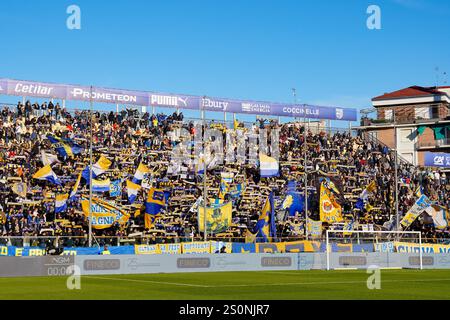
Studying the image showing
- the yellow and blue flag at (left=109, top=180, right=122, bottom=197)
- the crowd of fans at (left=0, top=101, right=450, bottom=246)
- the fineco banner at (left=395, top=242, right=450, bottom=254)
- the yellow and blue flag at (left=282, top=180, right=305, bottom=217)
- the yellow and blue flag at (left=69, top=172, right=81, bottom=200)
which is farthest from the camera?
the yellow and blue flag at (left=282, top=180, right=305, bottom=217)


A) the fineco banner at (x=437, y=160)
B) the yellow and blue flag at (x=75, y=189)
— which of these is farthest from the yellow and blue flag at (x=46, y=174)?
the fineco banner at (x=437, y=160)

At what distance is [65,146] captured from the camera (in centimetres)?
→ 5369

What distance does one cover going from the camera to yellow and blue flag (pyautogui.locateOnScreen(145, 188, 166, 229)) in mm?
52625

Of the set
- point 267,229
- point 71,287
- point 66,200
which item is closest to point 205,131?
point 267,229

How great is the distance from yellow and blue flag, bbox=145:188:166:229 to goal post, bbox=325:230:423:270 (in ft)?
38.7

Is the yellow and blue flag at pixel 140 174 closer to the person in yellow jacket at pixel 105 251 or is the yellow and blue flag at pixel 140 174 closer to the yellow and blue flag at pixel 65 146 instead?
the yellow and blue flag at pixel 65 146

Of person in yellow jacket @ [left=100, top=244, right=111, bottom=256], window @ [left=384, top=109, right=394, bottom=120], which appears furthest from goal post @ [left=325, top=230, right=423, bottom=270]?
window @ [left=384, top=109, right=394, bottom=120]

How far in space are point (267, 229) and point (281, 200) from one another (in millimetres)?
6159

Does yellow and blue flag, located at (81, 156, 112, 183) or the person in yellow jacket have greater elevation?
yellow and blue flag, located at (81, 156, 112, 183)

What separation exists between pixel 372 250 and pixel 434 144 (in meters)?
45.0

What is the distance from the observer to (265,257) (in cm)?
4516

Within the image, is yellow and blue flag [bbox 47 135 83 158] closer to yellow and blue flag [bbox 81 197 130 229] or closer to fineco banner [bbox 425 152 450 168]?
yellow and blue flag [bbox 81 197 130 229]
